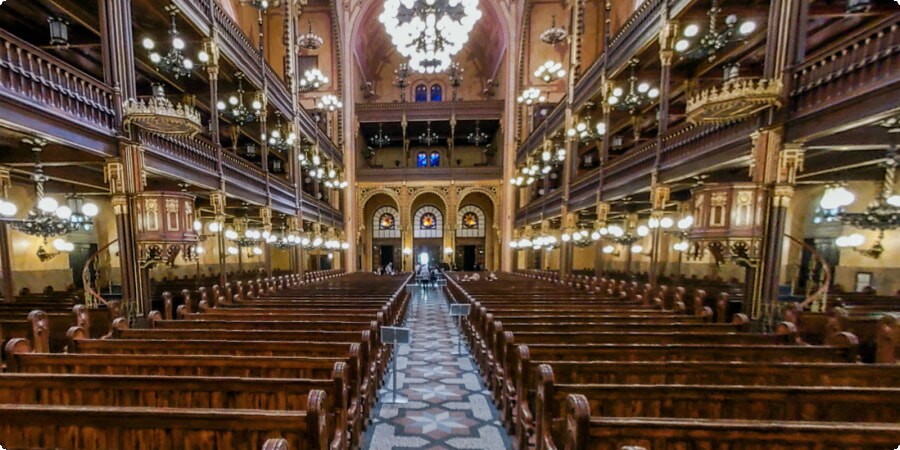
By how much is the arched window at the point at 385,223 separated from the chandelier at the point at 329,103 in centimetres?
891

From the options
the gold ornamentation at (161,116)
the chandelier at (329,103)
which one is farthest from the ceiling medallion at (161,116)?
the chandelier at (329,103)

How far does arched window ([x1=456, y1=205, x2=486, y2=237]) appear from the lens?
2811 cm

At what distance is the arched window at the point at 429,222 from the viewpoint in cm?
2769

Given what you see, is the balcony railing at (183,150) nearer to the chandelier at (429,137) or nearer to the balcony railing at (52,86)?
the balcony railing at (52,86)

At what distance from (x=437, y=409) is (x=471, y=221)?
77.4 feet

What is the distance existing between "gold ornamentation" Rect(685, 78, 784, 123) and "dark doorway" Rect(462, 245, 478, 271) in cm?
2283

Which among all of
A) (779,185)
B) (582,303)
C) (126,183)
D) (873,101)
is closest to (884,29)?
(873,101)

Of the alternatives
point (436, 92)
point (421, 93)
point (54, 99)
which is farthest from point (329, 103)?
point (54, 99)

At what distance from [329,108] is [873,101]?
2086 centimetres

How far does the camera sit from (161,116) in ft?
18.3

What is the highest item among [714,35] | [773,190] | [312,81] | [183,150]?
[312,81]

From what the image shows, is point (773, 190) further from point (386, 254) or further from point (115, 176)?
point (386, 254)

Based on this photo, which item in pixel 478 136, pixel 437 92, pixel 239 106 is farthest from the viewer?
pixel 437 92

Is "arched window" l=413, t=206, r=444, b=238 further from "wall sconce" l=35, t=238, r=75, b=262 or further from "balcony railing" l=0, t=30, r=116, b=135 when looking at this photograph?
"balcony railing" l=0, t=30, r=116, b=135
